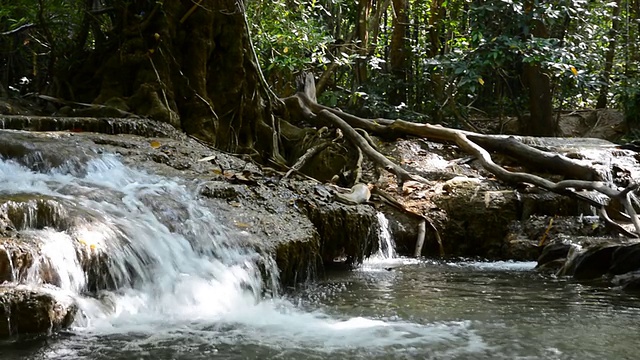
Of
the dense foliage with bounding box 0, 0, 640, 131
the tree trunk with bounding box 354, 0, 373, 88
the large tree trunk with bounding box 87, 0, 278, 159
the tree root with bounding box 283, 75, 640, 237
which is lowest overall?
the tree root with bounding box 283, 75, 640, 237

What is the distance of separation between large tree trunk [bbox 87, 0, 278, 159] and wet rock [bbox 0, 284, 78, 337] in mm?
4794

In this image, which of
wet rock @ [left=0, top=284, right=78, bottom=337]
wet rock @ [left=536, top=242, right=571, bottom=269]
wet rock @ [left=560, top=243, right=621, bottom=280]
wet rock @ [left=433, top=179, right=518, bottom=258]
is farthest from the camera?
wet rock @ [left=433, top=179, right=518, bottom=258]

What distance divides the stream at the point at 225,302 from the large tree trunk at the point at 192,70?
107 inches

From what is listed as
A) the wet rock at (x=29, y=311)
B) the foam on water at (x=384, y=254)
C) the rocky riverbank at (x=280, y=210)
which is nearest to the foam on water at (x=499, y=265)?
the rocky riverbank at (x=280, y=210)

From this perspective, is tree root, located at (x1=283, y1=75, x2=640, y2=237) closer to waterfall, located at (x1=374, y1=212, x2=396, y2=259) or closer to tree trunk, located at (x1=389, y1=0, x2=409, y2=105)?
waterfall, located at (x1=374, y1=212, x2=396, y2=259)

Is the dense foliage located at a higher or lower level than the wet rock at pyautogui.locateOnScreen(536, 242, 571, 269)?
higher

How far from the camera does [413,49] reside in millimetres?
14203

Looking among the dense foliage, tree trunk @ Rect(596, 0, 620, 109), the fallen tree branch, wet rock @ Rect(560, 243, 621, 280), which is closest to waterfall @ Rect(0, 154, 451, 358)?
wet rock @ Rect(560, 243, 621, 280)

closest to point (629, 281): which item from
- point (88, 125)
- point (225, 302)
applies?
point (225, 302)

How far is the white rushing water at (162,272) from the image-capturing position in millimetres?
3463

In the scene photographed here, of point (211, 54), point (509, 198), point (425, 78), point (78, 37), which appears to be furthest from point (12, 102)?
point (425, 78)

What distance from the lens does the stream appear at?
3.18 metres

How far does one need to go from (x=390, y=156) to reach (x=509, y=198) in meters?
2.15

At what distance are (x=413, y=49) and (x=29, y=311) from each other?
39.9 ft
